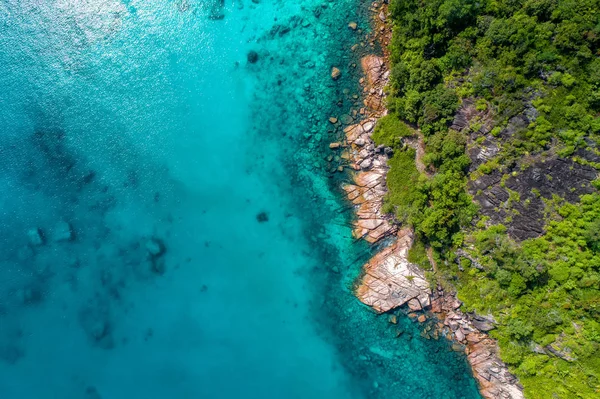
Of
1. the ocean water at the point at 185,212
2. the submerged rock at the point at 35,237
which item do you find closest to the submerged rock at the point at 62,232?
the ocean water at the point at 185,212

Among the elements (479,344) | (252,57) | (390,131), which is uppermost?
(252,57)

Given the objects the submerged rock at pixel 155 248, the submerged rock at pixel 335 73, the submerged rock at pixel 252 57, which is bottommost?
the submerged rock at pixel 155 248

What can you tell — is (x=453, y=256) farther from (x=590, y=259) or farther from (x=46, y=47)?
(x=46, y=47)

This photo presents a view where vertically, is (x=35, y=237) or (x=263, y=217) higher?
(x=35, y=237)

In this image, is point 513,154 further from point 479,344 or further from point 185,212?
point 185,212

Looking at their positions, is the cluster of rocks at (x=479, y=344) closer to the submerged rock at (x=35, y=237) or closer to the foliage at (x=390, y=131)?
the foliage at (x=390, y=131)

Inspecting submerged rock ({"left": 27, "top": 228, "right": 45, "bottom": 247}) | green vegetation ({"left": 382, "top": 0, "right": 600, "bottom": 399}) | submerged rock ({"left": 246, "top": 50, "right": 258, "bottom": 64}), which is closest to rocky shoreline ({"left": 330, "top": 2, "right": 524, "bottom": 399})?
green vegetation ({"left": 382, "top": 0, "right": 600, "bottom": 399})

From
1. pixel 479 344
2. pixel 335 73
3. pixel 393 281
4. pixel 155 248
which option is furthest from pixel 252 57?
pixel 479 344
